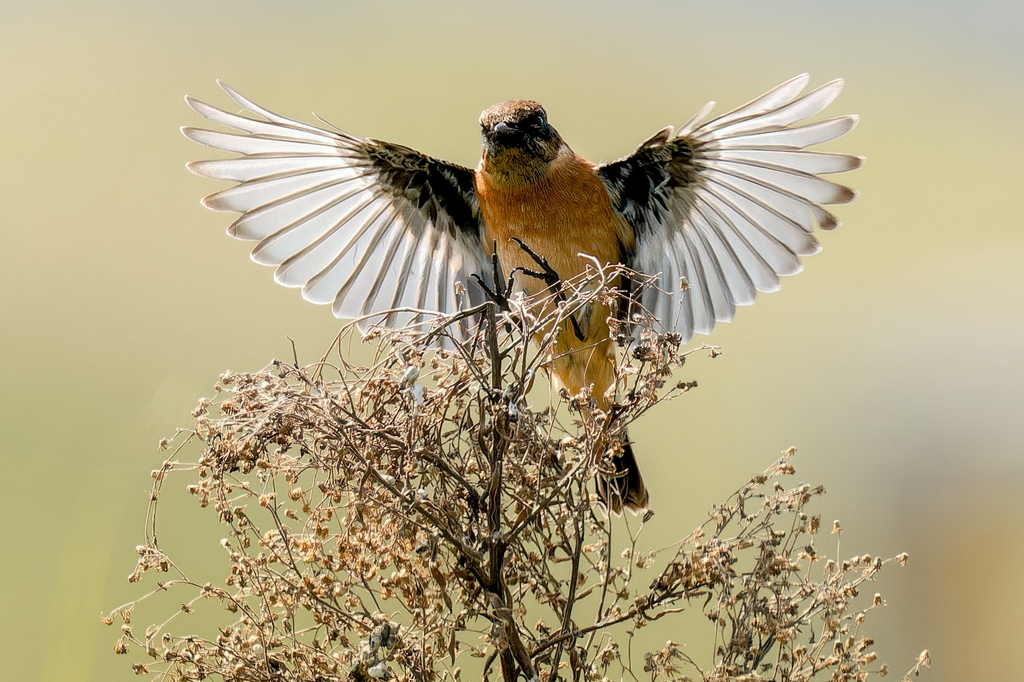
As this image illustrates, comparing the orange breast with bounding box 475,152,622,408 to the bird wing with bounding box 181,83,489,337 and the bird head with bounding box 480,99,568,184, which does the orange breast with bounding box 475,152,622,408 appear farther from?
the bird wing with bounding box 181,83,489,337

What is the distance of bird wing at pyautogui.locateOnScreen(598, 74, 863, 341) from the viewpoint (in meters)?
2.16

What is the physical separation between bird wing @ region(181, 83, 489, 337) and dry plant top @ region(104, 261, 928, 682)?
1.09 m

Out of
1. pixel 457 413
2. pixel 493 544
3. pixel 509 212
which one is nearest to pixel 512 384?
pixel 457 413

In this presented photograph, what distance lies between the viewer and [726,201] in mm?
2434

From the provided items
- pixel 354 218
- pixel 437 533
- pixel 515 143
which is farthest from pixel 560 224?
pixel 437 533

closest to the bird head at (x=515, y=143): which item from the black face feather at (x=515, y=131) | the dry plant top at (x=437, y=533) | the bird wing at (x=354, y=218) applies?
the black face feather at (x=515, y=131)

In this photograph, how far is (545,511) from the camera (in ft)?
4.04

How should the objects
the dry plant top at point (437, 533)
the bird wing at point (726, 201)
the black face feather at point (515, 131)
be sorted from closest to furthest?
the dry plant top at point (437, 533) → the bird wing at point (726, 201) → the black face feather at point (515, 131)

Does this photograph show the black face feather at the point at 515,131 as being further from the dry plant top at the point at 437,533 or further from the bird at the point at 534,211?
the dry plant top at the point at 437,533

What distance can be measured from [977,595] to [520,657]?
3.25 meters

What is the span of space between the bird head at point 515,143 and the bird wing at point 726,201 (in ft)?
0.58

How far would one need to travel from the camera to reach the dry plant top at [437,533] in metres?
1.13

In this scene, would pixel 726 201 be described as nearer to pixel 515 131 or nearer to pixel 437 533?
pixel 515 131

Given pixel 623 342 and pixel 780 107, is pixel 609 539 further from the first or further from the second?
pixel 780 107
